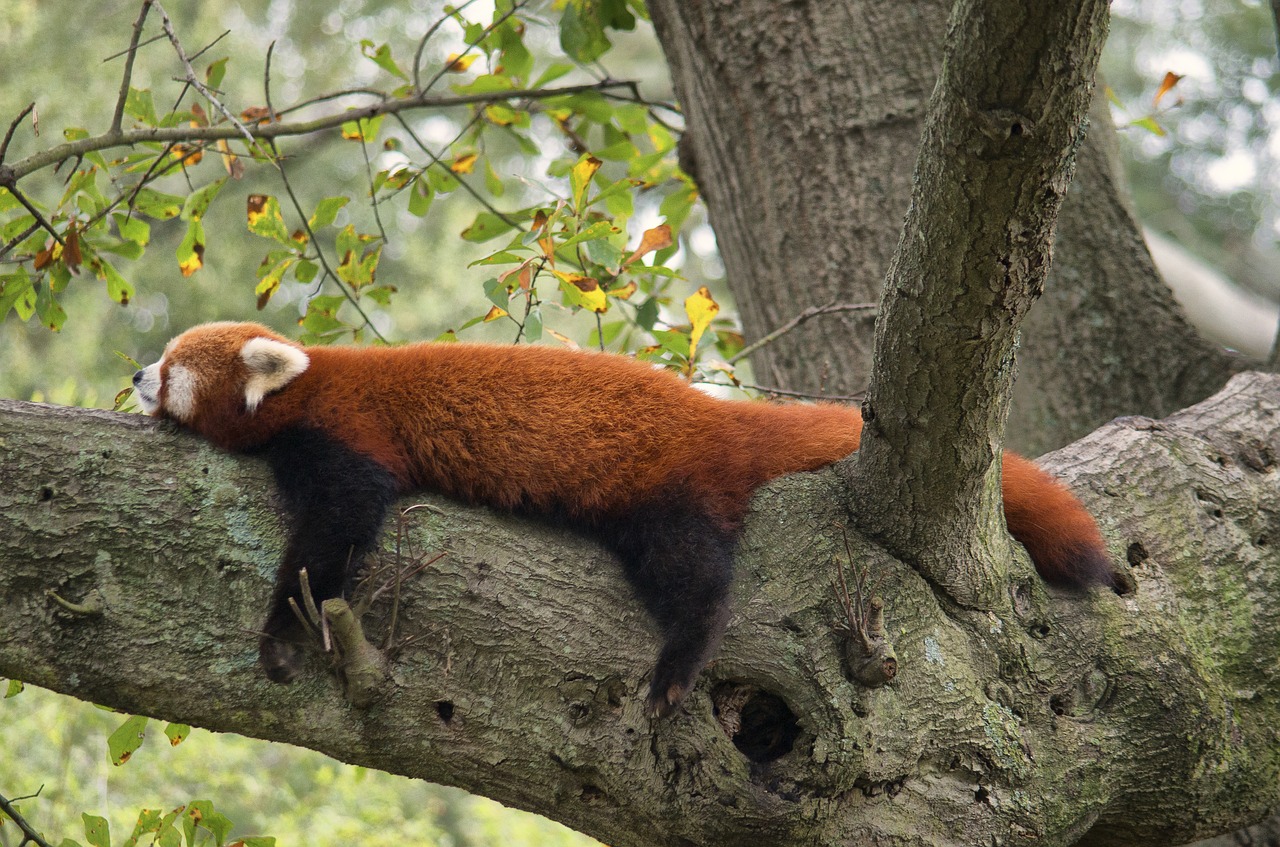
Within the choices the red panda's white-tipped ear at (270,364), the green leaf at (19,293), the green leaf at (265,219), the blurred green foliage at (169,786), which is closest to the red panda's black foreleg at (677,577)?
the red panda's white-tipped ear at (270,364)

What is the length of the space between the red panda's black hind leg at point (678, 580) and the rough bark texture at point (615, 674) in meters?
0.04

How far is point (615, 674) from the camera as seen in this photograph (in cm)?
211

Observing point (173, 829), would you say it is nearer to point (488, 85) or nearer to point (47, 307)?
point (47, 307)

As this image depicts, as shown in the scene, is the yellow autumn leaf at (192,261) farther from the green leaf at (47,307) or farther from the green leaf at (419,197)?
the green leaf at (419,197)

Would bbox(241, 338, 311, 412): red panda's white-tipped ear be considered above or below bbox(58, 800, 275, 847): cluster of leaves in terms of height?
above

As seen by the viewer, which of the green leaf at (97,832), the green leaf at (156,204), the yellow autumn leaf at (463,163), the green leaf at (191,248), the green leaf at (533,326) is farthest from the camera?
the yellow autumn leaf at (463,163)

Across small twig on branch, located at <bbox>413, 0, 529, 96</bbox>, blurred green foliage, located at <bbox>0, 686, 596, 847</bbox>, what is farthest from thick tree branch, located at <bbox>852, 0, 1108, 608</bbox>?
blurred green foliage, located at <bbox>0, 686, 596, 847</bbox>

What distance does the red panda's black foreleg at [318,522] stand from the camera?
6.63 feet

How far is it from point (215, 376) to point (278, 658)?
0.98 meters

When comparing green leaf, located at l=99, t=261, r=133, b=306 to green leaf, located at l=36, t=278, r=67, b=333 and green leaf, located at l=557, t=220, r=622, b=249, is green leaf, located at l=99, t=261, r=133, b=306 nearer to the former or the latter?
green leaf, located at l=36, t=278, r=67, b=333

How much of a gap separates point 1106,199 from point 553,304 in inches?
88.1

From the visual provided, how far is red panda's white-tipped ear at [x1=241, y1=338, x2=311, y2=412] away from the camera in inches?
105

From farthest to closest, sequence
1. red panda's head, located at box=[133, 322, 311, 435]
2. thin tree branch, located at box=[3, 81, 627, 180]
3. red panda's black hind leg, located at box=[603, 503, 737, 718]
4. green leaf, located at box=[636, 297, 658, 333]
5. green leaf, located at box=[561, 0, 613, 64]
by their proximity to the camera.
Result: green leaf, located at box=[561, 0, 613, 64]
green leaf, located at box=[636, 297, 658, 333]
thin tree branch, located at box=[3, 81, 627, 180]
red panda's head, located at box=[133, 322, 311, 435]
red panda's black hind leg, located at box=[603, 503, 737, 718]

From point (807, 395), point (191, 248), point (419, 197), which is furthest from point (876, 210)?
point (191, 248)
